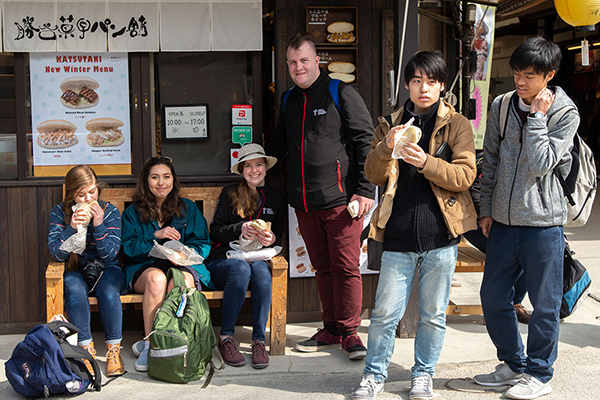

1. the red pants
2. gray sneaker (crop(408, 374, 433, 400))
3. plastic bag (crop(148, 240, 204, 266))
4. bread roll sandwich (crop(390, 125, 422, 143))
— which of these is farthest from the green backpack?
bread roll sandwich (crop(390, 125, 422, 143))

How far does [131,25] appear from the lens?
4.72m

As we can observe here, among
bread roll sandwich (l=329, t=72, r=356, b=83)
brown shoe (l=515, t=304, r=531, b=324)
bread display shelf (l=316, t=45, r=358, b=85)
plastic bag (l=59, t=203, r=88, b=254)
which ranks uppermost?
bread display shelf (l=316, t=45, r=358, b=85)

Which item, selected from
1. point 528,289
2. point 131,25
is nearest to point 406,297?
point 528,289

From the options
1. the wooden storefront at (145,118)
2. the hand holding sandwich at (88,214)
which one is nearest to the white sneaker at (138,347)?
the hand holding sandwich at (88,214)

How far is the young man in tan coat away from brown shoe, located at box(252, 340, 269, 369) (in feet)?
2.61

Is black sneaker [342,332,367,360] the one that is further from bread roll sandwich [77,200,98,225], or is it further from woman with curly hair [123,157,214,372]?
bread roll sandwich [77,200,98,225]

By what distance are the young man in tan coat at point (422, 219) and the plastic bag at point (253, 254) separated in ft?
3.42

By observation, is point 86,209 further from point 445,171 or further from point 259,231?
point 445,171

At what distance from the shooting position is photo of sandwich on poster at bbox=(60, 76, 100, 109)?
4.80m

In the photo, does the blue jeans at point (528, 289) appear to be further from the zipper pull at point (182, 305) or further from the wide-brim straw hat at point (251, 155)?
the zipper pull at point (182, 305)

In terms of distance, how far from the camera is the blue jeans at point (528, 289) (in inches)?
136

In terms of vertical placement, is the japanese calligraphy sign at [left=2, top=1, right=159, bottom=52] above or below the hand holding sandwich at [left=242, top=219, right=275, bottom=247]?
above

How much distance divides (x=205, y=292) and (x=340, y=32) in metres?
2.23

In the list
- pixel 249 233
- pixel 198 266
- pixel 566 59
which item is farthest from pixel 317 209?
pixel 566 59
